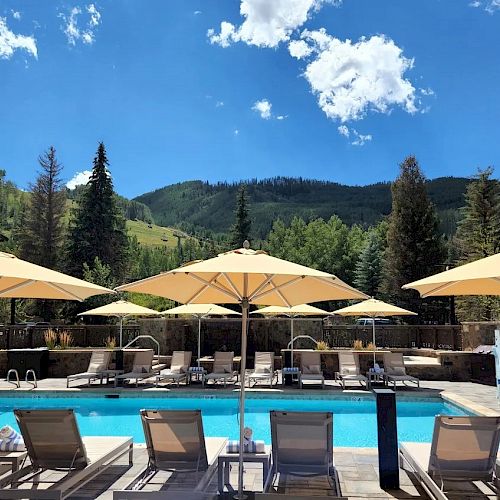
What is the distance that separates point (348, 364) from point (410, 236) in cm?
2304

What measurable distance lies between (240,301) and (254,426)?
578 cm

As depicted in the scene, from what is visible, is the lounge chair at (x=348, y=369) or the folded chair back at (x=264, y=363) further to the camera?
the folded chair back at (x=264, y=363)

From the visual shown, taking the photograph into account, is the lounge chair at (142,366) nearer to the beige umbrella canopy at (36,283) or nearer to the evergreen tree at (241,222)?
the beige umbrella canopy at (36,283)

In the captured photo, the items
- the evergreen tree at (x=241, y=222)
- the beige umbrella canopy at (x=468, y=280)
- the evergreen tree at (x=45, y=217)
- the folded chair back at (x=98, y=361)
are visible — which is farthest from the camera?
the evergreen tree at (x=241, y=222)

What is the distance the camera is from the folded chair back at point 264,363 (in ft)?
45.3

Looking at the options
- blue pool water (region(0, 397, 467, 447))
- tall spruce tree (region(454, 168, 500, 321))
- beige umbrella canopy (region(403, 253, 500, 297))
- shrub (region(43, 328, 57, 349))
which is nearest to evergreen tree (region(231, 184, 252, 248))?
tall spruce tree (region(454, 168, 500, 321))

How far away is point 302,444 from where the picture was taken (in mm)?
4449

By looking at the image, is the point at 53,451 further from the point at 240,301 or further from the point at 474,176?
the point at 474,176

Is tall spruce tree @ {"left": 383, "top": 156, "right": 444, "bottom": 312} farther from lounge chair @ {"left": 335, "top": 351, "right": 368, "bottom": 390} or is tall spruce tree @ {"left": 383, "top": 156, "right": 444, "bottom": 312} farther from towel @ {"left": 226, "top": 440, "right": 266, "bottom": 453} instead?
towel @ {"left": 226, "top": 440, "right": 266, "bottom": 453}

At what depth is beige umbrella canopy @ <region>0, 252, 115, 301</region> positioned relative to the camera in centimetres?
451

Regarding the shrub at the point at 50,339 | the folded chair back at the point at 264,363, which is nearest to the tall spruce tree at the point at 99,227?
the shrub at the point at 50,339

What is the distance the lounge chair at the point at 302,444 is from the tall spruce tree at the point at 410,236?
30.5m

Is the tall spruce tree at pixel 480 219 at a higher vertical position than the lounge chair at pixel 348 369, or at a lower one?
higher

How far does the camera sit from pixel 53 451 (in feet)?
15.3
